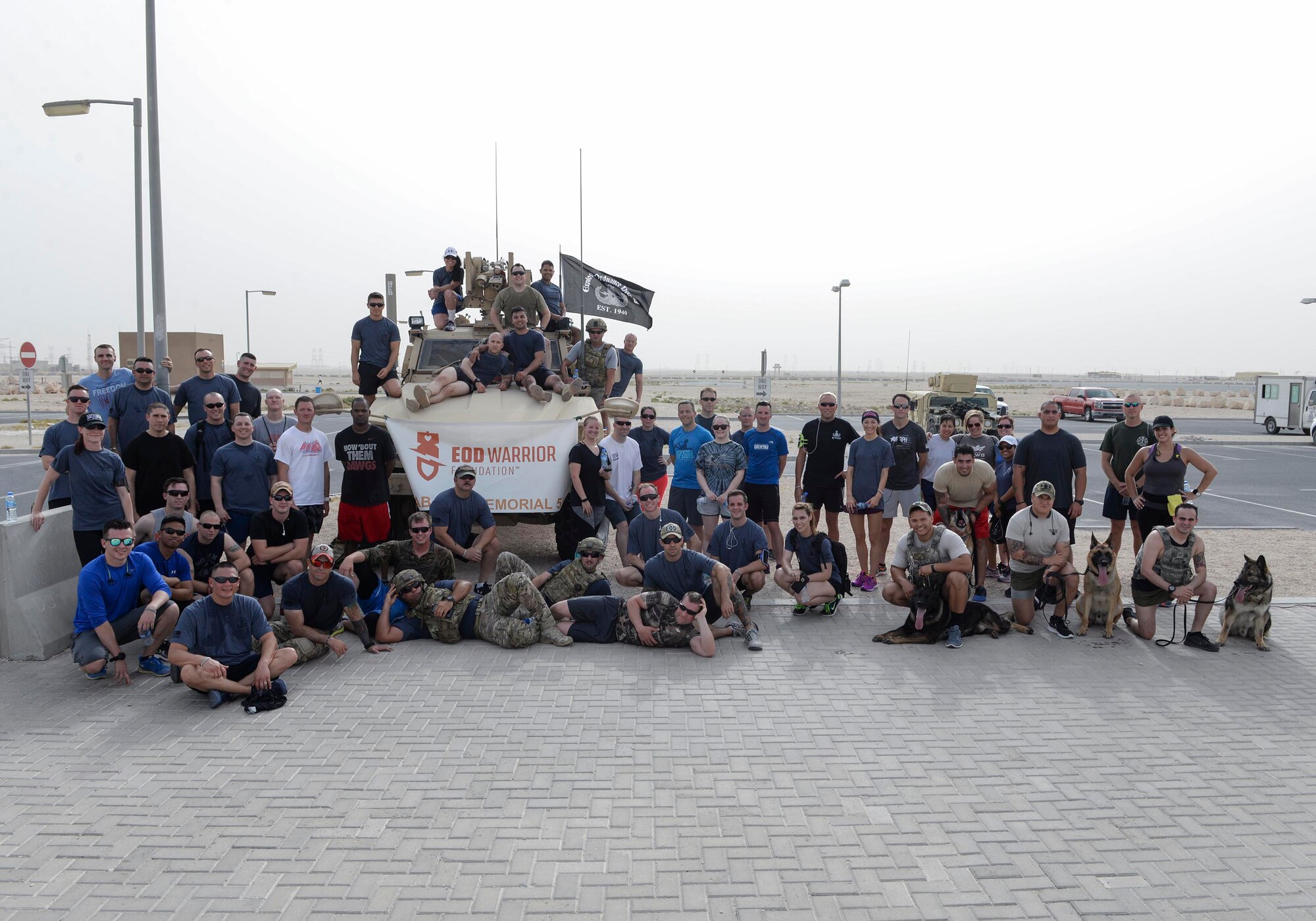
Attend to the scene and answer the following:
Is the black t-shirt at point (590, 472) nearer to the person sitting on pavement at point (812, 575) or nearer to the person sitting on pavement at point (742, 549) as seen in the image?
the person sitting on pavement at point (742, 549)

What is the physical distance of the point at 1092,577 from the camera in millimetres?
7707

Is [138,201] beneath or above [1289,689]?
above

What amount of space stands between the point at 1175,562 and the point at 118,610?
8267 millimetres

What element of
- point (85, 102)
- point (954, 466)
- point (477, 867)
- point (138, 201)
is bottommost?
point (477, 867)

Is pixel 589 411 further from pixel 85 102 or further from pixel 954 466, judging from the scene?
pixel 85 102

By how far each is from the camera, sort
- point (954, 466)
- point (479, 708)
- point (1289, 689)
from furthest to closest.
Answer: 1. point (954, 466)
2. point (1289, 689)
3. point (479, 708)

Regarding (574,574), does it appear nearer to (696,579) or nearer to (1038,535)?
(696,579)

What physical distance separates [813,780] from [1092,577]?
13.1 ft

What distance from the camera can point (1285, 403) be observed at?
33.8 m

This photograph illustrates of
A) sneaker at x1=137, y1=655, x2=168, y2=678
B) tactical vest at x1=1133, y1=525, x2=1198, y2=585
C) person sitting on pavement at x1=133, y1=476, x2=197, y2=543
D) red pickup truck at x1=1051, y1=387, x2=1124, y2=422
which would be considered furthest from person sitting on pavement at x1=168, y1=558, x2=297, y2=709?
red pickup truck at x1=1051, y1=387, x2=1124, y2=422

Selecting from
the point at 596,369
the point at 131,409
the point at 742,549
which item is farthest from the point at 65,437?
the point at 742,549

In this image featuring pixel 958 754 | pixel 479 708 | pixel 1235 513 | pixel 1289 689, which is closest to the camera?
pixel 958 754

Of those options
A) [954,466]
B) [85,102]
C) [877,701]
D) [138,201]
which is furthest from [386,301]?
[877,701]

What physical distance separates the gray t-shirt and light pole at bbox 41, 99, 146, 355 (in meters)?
3.27
